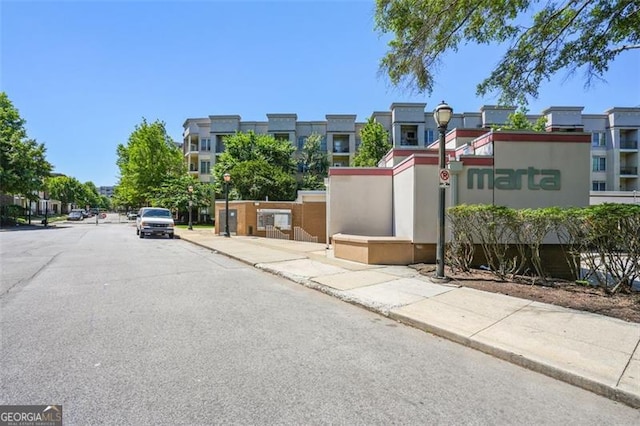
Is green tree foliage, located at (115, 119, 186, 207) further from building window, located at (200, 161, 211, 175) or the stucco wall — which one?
the stucco wall

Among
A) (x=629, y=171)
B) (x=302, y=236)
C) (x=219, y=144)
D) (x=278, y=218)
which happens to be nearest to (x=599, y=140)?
(x=629, y=171)

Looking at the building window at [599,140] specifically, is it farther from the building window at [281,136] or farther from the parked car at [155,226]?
the parked car at [155,226]

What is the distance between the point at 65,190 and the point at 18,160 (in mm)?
68101

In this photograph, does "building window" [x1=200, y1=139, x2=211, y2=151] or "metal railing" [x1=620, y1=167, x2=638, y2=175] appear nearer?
"metal railing" [x1=620, y1=167, x2=638, y2=175]

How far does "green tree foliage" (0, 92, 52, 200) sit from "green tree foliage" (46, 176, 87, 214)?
171 ft

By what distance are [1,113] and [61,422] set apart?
46.8m

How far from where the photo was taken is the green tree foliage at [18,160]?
33344mm

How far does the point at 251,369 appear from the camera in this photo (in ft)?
12.9

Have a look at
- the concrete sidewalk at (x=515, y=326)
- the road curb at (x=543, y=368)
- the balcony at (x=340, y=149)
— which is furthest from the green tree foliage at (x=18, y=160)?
the road curb at (x=543, y=368)

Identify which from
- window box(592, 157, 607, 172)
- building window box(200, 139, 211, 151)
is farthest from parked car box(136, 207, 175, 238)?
window box(592, 157, 607, 172)

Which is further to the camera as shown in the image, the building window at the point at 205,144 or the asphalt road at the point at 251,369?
the building window at the point at 205,144

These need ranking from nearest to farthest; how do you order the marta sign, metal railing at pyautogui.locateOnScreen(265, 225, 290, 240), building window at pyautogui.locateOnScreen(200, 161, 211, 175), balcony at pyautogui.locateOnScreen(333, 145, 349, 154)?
the marta sign, metal railing at pyautogui.locateOnScreen(265, 225, 290, 240), balcony at pyautogui.locateOnScreen(333, 145, 349, 154), building window at pyautogui.locateOnScreen(200, 161, 211, 175)

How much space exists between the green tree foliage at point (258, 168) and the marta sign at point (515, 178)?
26.3 meters

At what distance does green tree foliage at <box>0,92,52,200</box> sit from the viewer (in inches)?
1313
